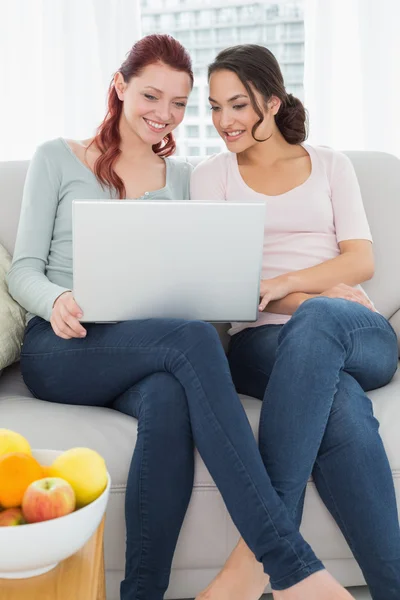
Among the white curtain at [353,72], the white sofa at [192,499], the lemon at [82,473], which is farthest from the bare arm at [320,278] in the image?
the white curtain at [353,72]

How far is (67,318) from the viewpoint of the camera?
4.69ft

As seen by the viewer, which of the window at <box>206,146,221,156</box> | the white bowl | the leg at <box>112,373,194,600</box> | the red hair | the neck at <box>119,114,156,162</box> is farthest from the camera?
the window at <box>206,146,221,156</box>

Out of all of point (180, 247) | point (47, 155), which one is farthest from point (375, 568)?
point (47, 155)

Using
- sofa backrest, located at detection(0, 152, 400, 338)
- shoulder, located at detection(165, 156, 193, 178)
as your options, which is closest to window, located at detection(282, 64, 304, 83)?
sofa backrest, located at detection(0, 152, 400, 338)

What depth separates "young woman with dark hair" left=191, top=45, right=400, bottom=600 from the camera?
1309 mm

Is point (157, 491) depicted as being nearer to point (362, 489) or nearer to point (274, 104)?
point (362, 489)

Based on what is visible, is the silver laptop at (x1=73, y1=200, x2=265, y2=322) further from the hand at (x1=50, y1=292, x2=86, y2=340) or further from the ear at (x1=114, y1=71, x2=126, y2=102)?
the ear at (x1=114, y1=71, x2=126, y2=102)

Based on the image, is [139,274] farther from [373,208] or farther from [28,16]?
[28,16]

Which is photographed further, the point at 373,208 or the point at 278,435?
the point at 373,208

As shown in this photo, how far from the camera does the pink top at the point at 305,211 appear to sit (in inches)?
72.1

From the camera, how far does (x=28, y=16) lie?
2.95 m

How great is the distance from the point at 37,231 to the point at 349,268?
2.44 ft

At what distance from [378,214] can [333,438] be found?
0.82 m

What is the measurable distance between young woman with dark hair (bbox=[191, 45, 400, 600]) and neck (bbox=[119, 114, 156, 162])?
156 millimetres
